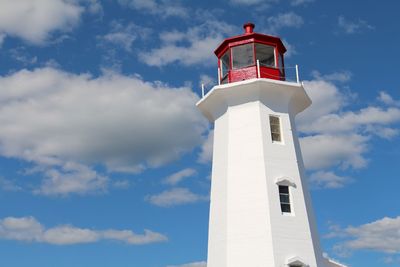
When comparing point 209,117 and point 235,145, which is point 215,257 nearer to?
point 235,145

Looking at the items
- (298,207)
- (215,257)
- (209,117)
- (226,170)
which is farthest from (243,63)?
(215,257)

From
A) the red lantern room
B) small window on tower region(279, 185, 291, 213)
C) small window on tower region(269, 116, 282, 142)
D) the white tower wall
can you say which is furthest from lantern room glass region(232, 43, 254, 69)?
small window on tower region(279, 185, 291, 213)

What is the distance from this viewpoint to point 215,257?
18.9 metres

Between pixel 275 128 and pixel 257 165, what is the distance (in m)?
1.81

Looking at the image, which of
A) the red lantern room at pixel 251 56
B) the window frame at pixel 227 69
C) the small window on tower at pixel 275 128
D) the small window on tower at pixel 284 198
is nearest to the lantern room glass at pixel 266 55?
the red lantern room at pixel 251 56

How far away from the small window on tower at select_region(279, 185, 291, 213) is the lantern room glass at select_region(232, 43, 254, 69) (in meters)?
4.79

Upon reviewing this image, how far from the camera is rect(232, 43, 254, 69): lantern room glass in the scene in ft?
67.2

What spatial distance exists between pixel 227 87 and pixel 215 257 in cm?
595

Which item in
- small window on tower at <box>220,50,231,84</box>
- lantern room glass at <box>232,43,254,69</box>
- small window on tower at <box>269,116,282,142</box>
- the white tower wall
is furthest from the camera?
small window on tower at <box>220,50,231,84</box>

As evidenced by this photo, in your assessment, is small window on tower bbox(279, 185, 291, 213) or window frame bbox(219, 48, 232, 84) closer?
small window on tower bbox(279, 185, 291, 213)

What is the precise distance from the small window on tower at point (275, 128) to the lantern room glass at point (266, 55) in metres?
2.12

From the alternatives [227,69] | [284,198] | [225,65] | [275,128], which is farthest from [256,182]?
[225,65]

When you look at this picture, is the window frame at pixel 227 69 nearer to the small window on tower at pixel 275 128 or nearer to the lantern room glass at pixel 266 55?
the lantern room glass at pixel 266 55

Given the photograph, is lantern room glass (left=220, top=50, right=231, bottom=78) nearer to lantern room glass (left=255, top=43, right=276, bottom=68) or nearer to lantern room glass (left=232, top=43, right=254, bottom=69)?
lantern room glass (left=232, top=43, right=254, bottom=69)
